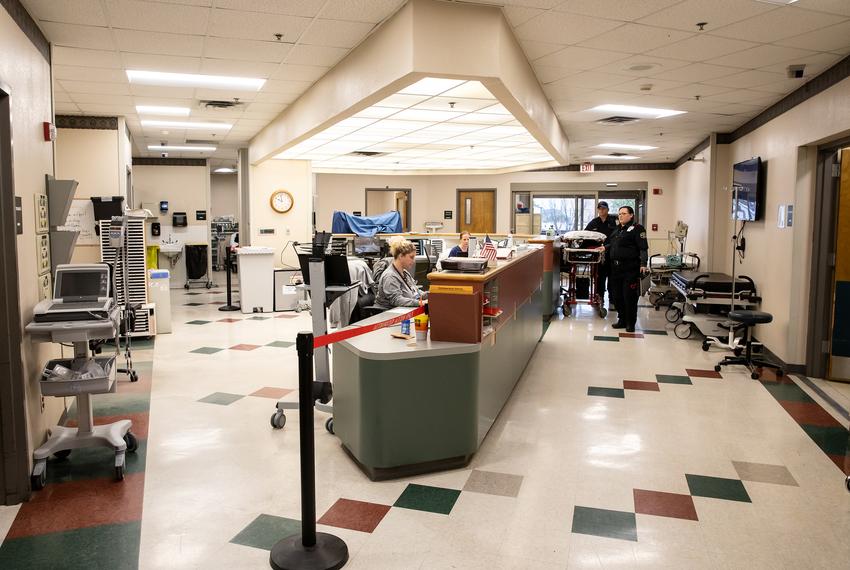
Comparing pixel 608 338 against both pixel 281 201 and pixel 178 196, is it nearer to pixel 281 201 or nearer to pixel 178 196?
pixel 281 201

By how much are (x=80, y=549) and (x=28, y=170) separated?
216 centimetres

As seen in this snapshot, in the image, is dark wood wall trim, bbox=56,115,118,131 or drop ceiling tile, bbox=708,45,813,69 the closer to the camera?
drop ceiling tile, bbox=708,45,813,69

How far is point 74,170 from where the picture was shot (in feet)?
26.9

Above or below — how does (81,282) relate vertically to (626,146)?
below

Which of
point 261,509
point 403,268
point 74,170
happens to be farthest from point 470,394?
point 74,170

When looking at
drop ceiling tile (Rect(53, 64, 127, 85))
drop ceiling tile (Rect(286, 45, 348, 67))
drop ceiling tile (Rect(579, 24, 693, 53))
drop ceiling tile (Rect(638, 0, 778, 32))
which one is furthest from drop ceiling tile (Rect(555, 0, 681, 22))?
drop ceiling tile (Rect(53, 64, 127, 85))

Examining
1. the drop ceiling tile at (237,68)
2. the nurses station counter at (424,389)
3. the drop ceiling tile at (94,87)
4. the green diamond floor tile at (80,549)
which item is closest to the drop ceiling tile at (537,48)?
the nurses station counter at (424,389)

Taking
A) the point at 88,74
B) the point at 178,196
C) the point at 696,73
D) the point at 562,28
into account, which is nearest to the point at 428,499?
the point at 562,28

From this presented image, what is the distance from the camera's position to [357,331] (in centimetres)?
364

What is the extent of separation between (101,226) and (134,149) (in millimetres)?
6083

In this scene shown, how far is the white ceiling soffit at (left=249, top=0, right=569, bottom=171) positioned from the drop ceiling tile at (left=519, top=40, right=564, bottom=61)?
62 mm

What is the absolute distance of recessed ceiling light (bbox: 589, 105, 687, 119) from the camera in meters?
7.74

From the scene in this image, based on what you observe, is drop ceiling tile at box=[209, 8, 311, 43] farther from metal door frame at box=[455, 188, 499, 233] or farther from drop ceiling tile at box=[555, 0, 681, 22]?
metal door frame at box=[455, 188, 499, 233]

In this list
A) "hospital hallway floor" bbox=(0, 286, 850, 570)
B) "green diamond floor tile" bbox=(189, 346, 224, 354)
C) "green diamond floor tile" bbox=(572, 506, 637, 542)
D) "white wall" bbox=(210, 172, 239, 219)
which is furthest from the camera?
"white wall" bbox=(210, 172, 239, 219)
